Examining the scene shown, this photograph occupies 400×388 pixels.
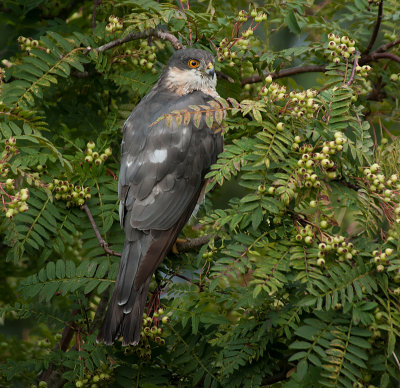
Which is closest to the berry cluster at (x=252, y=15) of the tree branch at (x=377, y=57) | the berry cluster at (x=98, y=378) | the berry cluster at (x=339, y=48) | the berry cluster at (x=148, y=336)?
the berry cluster at (x=339, y=48)

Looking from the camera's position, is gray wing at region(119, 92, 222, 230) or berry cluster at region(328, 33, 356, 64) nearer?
berry cluster at region(328, 33, 356, 64)

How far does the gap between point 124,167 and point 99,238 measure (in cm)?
56

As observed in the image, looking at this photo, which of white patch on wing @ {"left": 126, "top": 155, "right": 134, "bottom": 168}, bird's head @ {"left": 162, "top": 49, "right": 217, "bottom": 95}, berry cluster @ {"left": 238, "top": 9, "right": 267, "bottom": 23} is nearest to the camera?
berry cluster @ {"left": 238, "top": 9, "right": 267, "bottom": 23}

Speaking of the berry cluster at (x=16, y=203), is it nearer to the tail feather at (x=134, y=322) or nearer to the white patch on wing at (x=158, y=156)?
the tail feather at (x=134, y=322)

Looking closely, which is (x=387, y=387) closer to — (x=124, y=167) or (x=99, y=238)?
(x=99, y=238)

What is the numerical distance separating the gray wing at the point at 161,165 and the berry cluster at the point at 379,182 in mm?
1498

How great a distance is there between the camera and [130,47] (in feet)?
11.8

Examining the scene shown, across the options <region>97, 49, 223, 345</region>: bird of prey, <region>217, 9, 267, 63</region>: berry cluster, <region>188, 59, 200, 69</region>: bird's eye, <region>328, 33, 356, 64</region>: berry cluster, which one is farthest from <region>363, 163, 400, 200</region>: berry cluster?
<region>188, 59, 200, 69</region>: bird's eye

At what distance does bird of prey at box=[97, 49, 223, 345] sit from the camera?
3490mm

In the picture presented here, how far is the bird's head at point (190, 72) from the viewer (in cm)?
380

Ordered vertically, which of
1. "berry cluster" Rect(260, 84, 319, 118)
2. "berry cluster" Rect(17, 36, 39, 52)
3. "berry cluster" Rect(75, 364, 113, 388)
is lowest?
"berry cluster" Rect(75, 364, 113, 388)

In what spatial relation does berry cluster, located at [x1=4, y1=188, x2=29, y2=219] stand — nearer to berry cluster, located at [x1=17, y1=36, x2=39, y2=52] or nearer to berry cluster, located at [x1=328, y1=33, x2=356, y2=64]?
berry cluster, located at [x1=17, y1=36, x2=39, y2=52]

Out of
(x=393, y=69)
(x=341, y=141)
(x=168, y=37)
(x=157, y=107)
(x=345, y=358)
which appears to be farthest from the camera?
(x=157, y=107)

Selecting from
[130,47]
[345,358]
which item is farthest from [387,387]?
[130,47]
